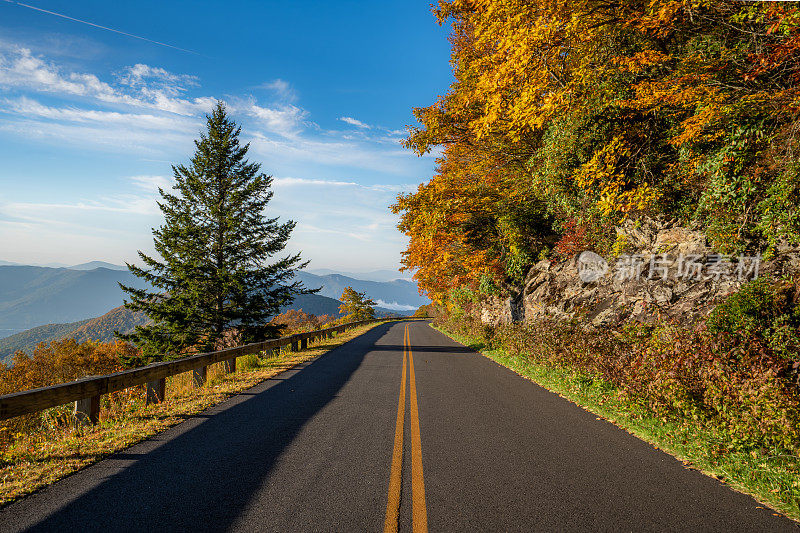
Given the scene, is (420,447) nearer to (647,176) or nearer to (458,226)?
(647,176)

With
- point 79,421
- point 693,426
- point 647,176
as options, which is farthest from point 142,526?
point 647,176

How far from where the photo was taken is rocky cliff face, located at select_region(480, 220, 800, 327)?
798 centimetres

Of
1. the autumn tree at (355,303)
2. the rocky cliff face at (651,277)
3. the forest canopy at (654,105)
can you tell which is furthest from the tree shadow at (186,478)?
the autumn tree at (355,303)

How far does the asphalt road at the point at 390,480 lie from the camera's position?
338 cm

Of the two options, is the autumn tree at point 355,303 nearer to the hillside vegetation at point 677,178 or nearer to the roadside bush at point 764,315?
the hillside vegetation at point 677,178

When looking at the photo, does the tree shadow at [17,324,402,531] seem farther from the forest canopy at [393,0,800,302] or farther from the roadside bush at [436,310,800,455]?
the forest canopy at [393,0,800,302]

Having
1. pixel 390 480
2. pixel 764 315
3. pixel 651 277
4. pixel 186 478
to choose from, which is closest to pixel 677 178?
pixel 651 277

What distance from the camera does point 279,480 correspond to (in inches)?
164

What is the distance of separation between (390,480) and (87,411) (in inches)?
217

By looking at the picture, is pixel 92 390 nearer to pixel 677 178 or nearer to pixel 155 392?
pixel 155 392

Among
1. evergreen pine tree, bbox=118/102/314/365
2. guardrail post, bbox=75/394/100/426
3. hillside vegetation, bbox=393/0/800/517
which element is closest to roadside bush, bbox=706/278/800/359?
hillside vegetation, bbox=393/0/800/517

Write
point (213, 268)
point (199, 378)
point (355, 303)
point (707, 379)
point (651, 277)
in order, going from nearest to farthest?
point (707, 379) → point (651, 277) → point (199, 378) → point (213, 268) → point (355, 303)

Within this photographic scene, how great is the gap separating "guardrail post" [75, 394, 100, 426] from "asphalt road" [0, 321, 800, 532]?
1.53 metres

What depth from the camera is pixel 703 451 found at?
492 centimetres
